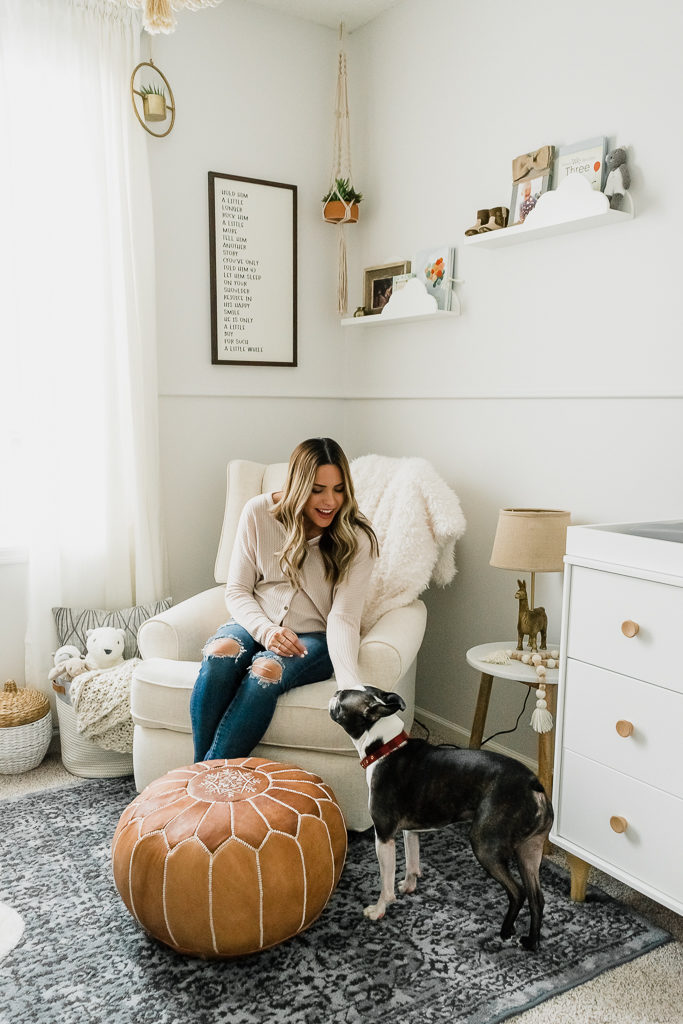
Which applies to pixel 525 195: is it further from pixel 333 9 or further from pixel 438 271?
pixel 333 9

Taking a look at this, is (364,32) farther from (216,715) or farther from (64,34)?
(216,715)

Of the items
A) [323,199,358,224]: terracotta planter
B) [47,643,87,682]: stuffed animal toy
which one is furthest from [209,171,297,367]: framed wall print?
[47,643,87,682]: stuffed animal toy

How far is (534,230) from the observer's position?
2408mm

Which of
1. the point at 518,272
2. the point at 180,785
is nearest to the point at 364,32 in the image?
the point at 518,272

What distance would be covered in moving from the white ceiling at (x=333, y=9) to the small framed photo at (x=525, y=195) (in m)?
1.13

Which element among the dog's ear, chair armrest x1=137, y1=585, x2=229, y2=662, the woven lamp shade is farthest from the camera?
chair armrest x1=137, y1=585, x2=229, y2=662

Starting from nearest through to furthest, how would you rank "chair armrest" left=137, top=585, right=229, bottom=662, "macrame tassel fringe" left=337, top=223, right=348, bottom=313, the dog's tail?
the dog's tail
"chair armrest" left=137, top=585, right=229, bottom=662
"macrame tassel fringe" left=337, top=223, right=348, bottom=313

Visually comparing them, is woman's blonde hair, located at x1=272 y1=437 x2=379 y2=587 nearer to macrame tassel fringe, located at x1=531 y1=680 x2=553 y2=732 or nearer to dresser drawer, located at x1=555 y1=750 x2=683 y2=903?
macrame tassel fringe, located at x1=531 y1=680 x2=553 y2=732

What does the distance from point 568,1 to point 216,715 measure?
7.49 ft

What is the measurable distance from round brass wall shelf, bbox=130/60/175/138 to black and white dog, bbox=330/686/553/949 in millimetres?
2138

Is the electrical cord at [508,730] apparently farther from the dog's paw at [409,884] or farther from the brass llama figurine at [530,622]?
the dog's paw at [409,884]

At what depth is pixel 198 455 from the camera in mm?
3211

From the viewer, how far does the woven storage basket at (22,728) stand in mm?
2678

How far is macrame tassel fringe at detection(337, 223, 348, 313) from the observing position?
3.39 metres
